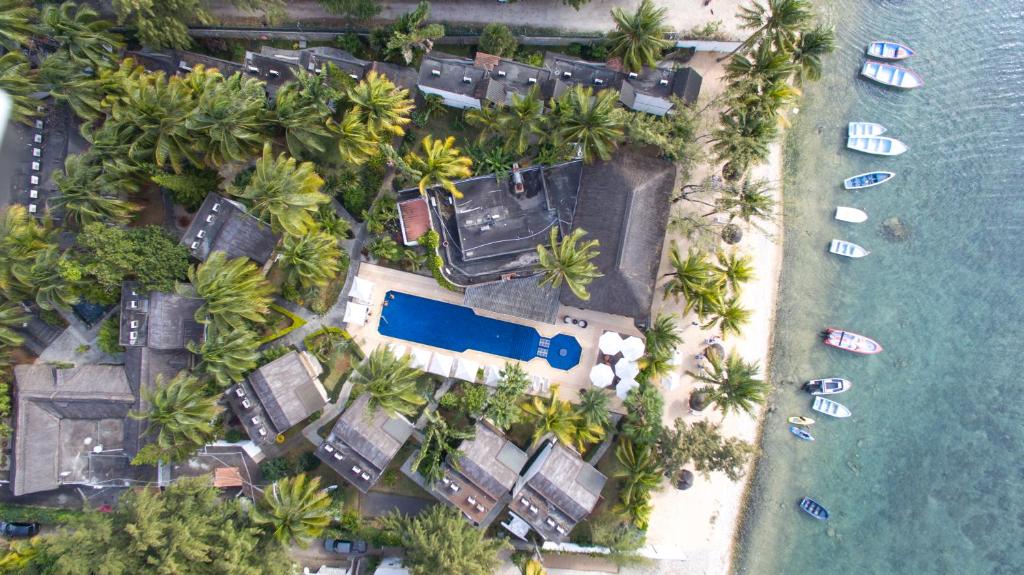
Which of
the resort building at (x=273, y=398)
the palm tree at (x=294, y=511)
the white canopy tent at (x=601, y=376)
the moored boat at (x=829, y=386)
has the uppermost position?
the moored boat at (x=829, y=386)

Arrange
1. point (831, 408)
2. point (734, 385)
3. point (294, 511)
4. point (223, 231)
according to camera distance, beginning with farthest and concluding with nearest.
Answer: point (831, 408)
point (223, 231)
point (734, 385)
point (294, 511)

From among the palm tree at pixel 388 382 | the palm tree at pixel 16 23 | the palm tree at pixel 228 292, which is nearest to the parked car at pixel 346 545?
the palm tree at pixel 388 382

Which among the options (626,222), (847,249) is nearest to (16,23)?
(626,222)

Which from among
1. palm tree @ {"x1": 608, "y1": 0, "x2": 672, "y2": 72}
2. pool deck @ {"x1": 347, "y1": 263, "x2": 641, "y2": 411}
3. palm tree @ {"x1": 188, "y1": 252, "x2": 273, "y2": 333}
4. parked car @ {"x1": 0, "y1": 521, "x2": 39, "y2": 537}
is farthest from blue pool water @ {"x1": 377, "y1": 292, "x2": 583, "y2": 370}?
parked car @ {"x1": 0, "y1": 521, "x2": 39, "y2": 537}

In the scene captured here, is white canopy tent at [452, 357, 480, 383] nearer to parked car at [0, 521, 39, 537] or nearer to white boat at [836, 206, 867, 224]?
white boat at [836, 206, 867, 224]

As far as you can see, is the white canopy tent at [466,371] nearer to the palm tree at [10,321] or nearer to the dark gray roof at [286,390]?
the dark gray roof at [286,390]

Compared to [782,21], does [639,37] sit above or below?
below

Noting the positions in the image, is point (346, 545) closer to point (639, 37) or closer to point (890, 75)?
point (639, 37)
